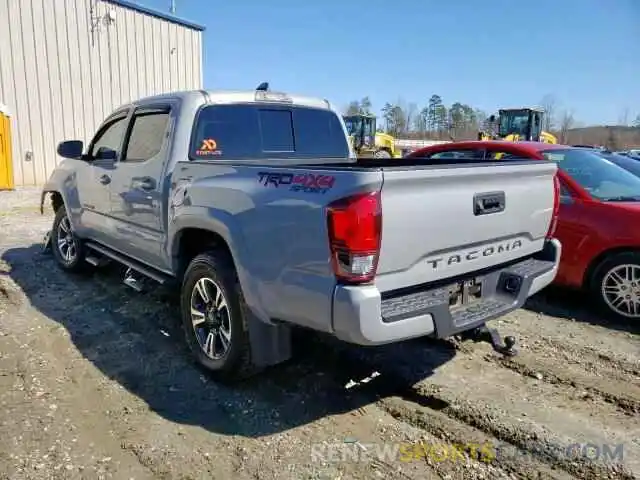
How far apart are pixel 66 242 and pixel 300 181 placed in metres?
4.93

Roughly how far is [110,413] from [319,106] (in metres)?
3.20

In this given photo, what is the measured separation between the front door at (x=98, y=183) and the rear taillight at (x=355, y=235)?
10.6ft

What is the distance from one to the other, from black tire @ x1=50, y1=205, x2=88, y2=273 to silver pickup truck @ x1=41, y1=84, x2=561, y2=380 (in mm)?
1288

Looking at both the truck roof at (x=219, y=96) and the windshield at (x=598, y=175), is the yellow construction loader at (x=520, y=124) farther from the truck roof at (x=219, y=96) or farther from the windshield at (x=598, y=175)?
the truck roof at (x=219, y=96)

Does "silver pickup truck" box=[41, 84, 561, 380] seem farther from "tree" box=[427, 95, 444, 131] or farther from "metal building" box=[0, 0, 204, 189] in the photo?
"tree" box=[427, 95, 444, 131]

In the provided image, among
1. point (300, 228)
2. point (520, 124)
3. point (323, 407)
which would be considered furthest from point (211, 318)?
point (520, 124)

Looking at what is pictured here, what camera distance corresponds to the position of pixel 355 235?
8.29ft

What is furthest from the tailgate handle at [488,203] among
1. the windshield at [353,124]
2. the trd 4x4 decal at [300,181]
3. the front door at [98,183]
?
the windshield at [353,124]

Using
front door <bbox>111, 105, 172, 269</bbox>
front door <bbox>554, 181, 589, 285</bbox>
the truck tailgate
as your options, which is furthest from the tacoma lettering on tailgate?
front door <bbox>111, 105, 172, 269</bbox>

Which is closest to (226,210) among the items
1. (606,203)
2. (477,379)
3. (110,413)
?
(110,413)

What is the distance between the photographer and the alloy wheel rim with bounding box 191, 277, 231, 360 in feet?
11.6

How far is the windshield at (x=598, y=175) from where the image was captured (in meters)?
5.18

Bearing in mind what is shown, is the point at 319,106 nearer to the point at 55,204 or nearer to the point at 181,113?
the point at 181,113

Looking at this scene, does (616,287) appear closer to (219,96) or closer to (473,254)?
(473,254)
